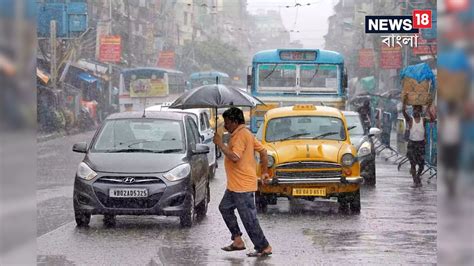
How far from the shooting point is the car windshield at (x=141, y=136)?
39.3 feet

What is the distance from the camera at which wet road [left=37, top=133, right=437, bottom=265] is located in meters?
9.05

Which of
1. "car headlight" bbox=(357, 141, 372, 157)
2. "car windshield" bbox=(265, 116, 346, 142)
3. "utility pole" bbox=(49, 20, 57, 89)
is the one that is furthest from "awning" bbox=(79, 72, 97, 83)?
"car windshield" bbox=(265, 116, 346, 142)

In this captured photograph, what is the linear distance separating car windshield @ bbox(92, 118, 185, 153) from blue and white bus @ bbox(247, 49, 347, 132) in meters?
10.7

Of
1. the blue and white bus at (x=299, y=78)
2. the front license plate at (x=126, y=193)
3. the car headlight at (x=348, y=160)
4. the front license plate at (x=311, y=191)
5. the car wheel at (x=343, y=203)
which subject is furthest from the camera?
the blue and white bus at (x=299, y=78)

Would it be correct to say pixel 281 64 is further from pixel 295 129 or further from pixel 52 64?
pixel 52 64

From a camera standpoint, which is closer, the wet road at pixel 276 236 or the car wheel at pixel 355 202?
the wet road at pixel 276 236

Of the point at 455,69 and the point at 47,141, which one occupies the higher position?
the point at 455,69

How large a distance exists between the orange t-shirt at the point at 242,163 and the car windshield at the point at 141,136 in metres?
2.97

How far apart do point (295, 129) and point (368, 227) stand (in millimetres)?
2991

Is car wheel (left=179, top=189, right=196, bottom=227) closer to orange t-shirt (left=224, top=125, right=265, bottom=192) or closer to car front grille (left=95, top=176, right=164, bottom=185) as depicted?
car front grille (left=95, top=176, right=164, bottom=185)

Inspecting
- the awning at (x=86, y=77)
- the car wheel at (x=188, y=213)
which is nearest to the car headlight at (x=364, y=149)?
the car wheel at (x=188, y=213)

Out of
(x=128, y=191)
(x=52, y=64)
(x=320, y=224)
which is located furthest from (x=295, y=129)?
(x=52, y=64)

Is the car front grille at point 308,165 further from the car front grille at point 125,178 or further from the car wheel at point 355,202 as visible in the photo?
the car front grille at point 125,178

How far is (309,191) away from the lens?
12984 millimetres
